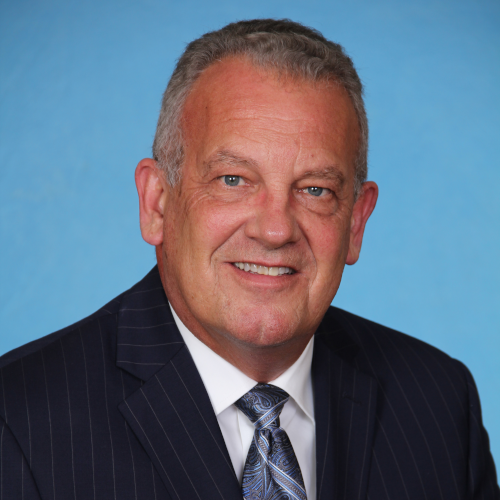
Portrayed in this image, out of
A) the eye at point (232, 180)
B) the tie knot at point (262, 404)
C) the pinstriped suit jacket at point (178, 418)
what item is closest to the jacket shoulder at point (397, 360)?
the pinstriped suit jacket at point (178, 418)

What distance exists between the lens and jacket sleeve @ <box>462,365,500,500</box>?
2705 millimetres

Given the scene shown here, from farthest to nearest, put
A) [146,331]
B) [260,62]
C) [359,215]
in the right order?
[359,215] < [146,331] < [260,62]

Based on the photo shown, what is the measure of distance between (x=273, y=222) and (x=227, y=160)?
0.27 meters

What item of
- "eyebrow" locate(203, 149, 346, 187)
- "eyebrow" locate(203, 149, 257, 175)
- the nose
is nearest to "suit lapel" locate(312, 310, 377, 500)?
the nose

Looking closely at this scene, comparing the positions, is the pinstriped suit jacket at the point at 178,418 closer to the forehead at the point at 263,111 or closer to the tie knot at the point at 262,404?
the tie knot at the point at 262,404

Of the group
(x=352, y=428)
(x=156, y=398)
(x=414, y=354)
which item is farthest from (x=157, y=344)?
(x=414, y=354)

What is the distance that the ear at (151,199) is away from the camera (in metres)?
2.47

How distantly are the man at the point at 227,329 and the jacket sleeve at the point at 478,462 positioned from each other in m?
0.25

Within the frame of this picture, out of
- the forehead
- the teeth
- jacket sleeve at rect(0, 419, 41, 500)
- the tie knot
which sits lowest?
jacket sleeve at rect(0, 419, 41, 500)

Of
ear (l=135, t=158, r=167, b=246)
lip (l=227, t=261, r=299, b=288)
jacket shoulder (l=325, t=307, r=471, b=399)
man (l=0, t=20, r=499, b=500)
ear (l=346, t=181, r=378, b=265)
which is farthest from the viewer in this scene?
jacket shoulder (l=325, t=307, r=471, b=399)

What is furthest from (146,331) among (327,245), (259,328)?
(327,245)

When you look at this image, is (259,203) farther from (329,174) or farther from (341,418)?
(341,418)

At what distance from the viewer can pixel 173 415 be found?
2.19 metres

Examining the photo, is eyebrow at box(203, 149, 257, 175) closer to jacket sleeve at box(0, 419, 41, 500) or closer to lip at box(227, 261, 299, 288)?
lip at box(227, 261, 299, 288)
